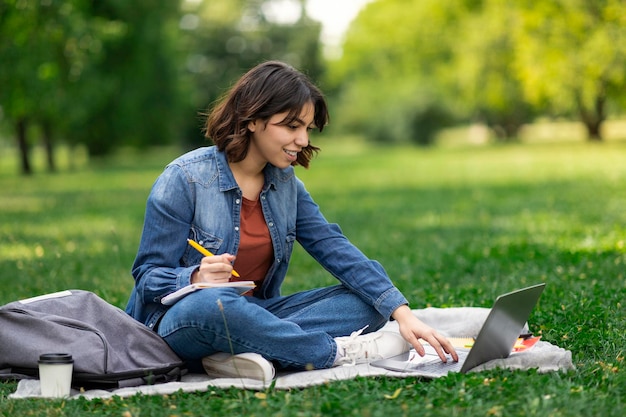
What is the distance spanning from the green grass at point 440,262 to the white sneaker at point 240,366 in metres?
0.15

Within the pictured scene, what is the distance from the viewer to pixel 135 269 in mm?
3848

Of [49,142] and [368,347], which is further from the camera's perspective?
[49,142]

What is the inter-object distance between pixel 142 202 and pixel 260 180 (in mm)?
11629

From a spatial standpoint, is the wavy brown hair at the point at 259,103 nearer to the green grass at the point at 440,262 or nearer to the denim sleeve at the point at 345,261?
the denim sleeve at the point at 345,261

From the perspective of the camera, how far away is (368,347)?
155 inches

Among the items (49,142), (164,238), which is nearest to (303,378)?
(164,238)

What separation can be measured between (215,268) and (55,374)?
76cm

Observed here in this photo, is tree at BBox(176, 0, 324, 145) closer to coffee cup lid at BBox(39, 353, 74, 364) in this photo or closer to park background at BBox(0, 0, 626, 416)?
park background at BBox(0, 0, 626, 416)

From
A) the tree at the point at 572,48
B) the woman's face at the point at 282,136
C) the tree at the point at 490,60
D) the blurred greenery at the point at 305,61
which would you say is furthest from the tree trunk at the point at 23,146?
the woman's face at the point at 282,136

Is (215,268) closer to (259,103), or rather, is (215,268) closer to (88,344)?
(88,344)

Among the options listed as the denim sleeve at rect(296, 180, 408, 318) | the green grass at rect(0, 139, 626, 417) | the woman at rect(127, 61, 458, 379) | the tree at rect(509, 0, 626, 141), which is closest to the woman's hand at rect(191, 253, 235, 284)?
the woman at rect(127, 61, 458, 379)

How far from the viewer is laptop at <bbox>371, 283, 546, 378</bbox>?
3.49m

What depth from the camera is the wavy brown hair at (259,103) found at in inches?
151

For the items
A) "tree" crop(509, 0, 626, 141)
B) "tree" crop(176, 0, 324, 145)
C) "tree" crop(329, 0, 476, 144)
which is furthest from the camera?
"tree" crop(176, 0, 324, 145)
